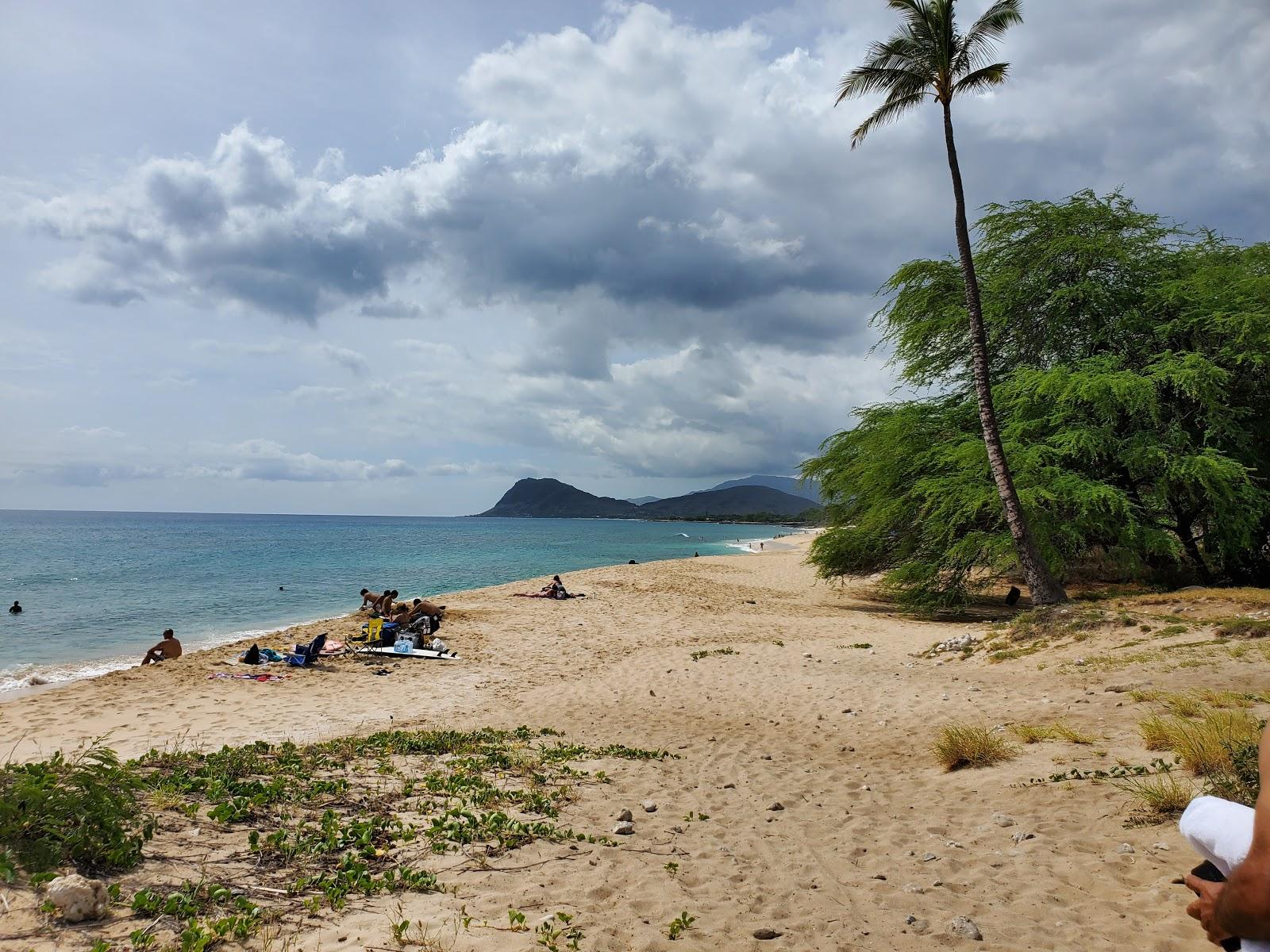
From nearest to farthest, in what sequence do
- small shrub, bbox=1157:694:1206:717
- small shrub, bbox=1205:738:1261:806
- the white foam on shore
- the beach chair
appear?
small shrub, bbox=1205:738:1261:806
small shrub, bbox=1157:694:1206:717
the beach chair
the white foam on shore

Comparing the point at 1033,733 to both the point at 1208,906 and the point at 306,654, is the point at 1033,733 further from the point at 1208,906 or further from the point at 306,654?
the point at 306,654

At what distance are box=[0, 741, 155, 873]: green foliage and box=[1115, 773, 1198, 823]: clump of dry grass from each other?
283 inches

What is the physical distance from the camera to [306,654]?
1519cm

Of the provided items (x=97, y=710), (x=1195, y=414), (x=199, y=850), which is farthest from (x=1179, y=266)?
(x=97, y=710)

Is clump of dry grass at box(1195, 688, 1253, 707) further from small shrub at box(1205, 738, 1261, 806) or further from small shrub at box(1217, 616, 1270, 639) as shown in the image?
small shrub at box(1217, 616, 1270, 639)

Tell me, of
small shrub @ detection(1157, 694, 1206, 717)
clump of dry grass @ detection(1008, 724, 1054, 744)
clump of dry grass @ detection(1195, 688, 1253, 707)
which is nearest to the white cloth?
clump of dry grass @ detection(1008, 724, 1054, 744)

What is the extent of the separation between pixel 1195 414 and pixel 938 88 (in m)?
10.7

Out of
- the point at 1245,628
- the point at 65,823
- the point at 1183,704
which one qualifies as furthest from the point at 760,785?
the point at 1245,628

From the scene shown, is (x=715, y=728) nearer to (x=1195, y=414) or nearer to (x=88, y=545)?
(x=1195, y=414)

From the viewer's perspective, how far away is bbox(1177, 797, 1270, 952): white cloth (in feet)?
5.74

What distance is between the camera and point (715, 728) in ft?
31.4

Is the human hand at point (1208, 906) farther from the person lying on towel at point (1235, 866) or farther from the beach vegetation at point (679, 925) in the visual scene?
the beach vegetation at point (679, 925)

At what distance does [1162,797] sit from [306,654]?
1529 cm

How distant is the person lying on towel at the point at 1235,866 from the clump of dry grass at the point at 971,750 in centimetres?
585
